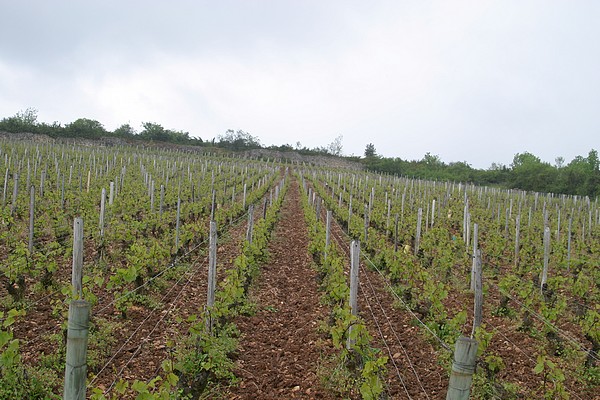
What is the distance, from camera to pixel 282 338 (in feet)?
18.4

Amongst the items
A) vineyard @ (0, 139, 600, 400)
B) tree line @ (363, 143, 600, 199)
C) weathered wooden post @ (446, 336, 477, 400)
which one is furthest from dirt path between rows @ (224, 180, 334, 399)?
tree line @ (363, 143, 600, 199)

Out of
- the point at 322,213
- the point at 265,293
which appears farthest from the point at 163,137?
the point at 265,293

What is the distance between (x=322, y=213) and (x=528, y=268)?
10154 millimetres

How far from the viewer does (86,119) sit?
7538 cm

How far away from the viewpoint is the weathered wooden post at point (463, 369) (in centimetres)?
204

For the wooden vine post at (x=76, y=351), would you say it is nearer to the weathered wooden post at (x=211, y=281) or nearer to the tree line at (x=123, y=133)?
the weathered wooden post at (x=211, y=281)

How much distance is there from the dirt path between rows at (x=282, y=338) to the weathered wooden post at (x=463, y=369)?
2.45 meters

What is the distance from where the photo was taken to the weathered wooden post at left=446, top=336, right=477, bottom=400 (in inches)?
80.2

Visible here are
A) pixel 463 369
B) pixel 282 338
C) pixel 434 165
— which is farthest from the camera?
pixel 434 165

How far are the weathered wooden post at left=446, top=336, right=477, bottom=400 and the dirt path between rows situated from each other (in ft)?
8.03

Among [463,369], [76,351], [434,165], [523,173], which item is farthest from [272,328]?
[434,165]

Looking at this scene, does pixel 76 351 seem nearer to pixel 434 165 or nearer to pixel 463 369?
pixel 463 369

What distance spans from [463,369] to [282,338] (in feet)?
12.7

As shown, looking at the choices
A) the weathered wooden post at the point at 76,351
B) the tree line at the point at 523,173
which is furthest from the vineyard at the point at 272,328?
the tree line at the point at 523,173
